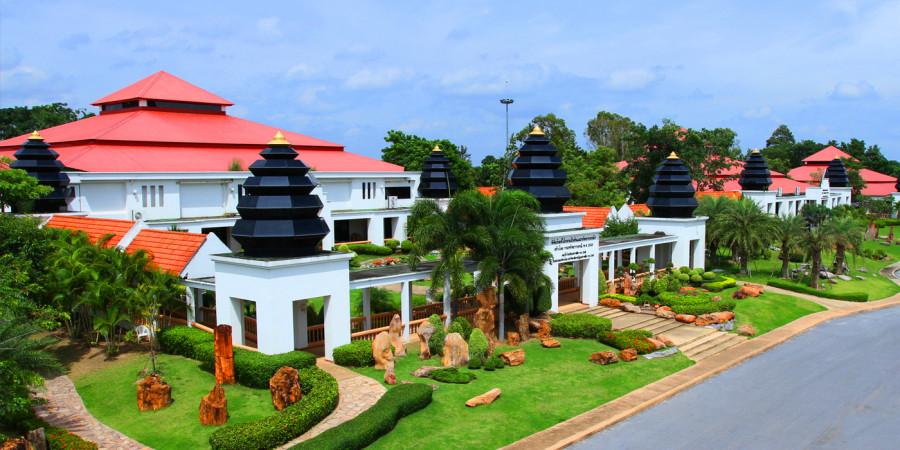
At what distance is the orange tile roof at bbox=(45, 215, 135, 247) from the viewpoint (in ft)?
89.4

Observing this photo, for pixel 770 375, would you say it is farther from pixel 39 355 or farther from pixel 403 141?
pixel 403 141

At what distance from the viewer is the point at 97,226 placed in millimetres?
28438

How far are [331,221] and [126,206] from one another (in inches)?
501

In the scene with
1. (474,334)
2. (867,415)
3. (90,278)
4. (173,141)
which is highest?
(173,141)

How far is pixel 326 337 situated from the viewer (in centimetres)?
2250

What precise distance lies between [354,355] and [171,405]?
5.69 metres

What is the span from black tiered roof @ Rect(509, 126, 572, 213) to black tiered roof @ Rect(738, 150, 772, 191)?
111 ft

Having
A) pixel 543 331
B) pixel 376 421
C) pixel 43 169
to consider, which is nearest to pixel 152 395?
pixel 376 421

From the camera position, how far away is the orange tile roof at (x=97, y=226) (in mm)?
27250

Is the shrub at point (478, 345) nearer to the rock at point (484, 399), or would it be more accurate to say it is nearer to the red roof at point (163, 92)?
the rock at point (484, 399)

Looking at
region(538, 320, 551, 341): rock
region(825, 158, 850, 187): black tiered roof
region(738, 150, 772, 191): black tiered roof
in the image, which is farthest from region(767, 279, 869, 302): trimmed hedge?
region(825, 158, 850, 187): black tiered roof

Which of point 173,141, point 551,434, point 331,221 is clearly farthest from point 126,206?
point 551,434

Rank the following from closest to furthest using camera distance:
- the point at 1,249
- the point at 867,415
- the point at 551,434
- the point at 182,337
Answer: the point at 551,434 < the point at 867,415 < the point at 182,337 < the point at 1,249

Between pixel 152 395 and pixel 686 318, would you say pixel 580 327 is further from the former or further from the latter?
pixel 152 395
